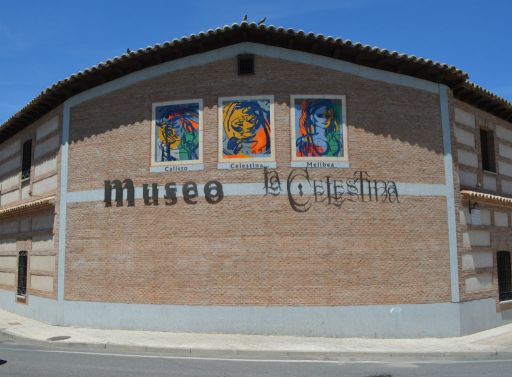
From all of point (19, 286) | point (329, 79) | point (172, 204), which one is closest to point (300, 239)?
point (172, 204)

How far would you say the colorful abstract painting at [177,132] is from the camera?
49.4 feet

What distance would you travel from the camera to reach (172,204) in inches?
585

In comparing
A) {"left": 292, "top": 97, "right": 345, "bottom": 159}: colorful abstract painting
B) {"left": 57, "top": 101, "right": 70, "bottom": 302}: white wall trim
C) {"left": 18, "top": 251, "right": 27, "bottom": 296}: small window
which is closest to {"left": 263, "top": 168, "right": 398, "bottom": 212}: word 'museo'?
{"left": 292, "top": 97, "right": 345, "bottom": 159}: colorful abstract painting

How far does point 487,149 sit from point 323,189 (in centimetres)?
772

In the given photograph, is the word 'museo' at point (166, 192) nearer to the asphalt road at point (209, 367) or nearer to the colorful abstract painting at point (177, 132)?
the colorful abstract painting at point (177, 132)

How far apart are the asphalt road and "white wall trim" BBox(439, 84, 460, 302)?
11.8 ft

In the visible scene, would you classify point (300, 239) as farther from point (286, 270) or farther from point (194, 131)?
point (194, 131)

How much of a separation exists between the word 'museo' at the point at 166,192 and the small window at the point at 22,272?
623 centimetres

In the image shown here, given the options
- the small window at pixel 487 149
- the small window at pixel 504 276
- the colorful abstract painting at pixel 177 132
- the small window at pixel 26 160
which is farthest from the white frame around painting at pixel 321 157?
the small window at pixel 26 160

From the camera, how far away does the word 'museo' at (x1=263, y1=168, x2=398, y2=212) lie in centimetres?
1441

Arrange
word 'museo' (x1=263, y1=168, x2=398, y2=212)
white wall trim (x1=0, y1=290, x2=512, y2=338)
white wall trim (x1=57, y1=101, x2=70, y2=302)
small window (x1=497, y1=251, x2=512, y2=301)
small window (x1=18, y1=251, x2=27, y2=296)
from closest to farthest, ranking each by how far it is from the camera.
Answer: white wall trim (x1=0, y1=290, x2=512, y2=338)
word 'museo' (x1=263, y1=168, x2=398, y2=212)
white wall trim (x1=57, y1=101, x2=70, y2=302)
small window (x1=497, y1=251, x2=512, y2=301)
small window (x1=18, y1=251, x2=27, y2=296)

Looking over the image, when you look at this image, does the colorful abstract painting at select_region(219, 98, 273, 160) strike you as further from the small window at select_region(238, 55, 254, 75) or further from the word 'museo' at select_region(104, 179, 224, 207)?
the word 'museo' at select_region(104, 179, 224, 207)

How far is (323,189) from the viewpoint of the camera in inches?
569

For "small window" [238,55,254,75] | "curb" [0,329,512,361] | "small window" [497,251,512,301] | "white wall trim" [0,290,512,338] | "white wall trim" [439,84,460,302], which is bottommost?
"curb" [0,329,512,361]
